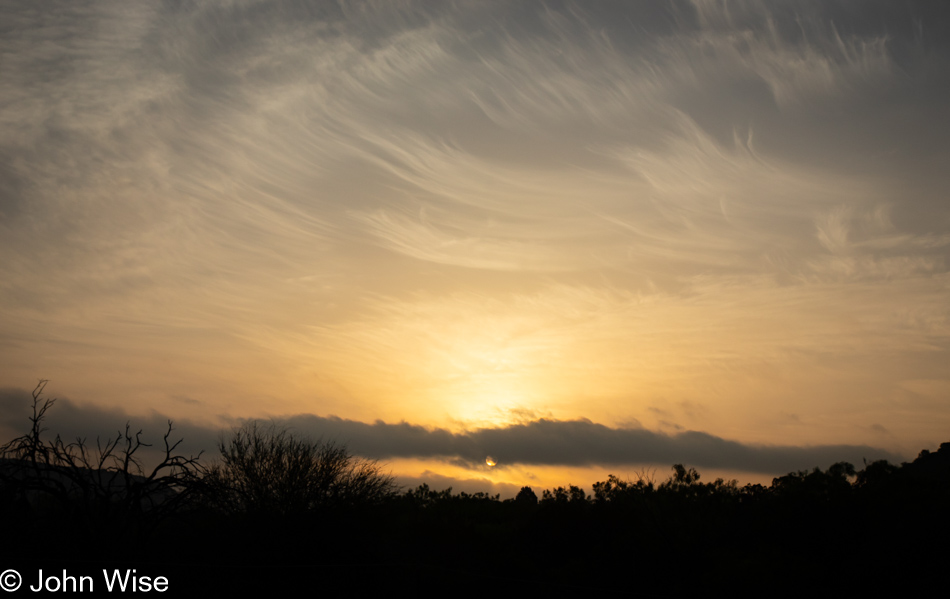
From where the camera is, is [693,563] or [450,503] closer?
[693,563]

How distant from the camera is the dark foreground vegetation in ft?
58.5

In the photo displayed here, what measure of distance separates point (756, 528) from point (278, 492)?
24995 mm

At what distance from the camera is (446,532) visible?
47000 mm

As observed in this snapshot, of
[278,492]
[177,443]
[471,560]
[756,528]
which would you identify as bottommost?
[471,560]

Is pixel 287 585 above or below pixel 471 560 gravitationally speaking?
above

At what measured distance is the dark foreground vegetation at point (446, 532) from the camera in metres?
17.8

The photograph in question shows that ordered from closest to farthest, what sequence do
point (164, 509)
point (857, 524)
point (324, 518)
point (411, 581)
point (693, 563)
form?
point (411, 581) < point (164, 509) < point (324, 518) < point (857, 524) < point (693, 563)

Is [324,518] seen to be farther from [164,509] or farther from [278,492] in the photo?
[164,509]

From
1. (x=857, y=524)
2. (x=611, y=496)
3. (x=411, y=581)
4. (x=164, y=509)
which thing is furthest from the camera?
(x=611, y=496)

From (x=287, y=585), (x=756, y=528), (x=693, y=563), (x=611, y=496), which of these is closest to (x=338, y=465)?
(x=287, y=585)

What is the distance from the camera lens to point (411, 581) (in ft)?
53.7

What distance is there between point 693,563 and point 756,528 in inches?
174

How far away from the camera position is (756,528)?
3694cm

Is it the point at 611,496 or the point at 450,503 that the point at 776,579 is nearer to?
the point at 611,496
